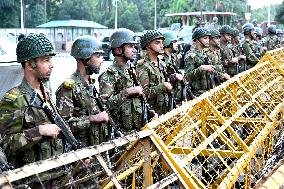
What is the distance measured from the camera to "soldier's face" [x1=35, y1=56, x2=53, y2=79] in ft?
13.1

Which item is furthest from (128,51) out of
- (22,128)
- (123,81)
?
(22,128)

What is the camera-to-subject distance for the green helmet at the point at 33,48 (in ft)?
13.1

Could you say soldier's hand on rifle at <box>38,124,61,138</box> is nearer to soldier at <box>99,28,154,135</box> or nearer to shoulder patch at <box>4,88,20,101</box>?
shoulder patch at <box>4,88,20,101</box>

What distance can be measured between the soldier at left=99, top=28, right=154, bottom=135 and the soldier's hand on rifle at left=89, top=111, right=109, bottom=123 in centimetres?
84

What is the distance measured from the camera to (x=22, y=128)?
152 inches

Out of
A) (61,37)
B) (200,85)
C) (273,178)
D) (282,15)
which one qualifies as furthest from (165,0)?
(273,178)

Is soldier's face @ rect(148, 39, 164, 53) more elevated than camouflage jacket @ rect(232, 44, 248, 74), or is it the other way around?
soldier's face @ rect(148, 39, 164, 53)

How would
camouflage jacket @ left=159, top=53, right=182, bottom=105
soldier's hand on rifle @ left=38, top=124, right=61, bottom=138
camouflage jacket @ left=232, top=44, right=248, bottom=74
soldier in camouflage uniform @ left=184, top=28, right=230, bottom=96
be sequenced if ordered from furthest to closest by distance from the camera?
camouflage jacket @ left=232, top=44, right=248, bottom=74 → soldier in camouflage uniform @ left=184, top=28, right=230, bottom=96 → camouflage jacket @ left=159, top=53, right=182, bottom=105 → soldier's hand on rifle @ left=38, top=124, right=61, bottom=138

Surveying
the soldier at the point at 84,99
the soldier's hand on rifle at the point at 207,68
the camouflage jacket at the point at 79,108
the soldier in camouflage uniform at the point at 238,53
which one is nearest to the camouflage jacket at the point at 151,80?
the soldier at the point at 84,99

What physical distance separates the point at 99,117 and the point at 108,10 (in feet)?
216

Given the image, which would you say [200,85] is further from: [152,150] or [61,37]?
[61,37]

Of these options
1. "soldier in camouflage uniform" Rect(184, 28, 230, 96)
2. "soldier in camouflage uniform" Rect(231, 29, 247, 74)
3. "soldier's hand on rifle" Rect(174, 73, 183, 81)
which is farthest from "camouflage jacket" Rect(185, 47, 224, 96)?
"soldier in camouflage uniform" Rect(231, 29, 247, 74)

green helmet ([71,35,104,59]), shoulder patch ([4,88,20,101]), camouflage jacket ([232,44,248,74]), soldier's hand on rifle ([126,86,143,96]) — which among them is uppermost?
green helmet ([71,35,104,59])

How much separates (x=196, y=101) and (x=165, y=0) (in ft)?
197
